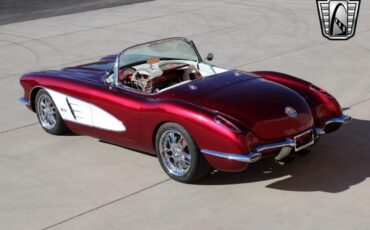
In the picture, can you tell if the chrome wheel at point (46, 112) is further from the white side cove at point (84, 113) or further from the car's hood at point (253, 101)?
the car's hood at point (253, 101)

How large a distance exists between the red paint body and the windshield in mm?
394

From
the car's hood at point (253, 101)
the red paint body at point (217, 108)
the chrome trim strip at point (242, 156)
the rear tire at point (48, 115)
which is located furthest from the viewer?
the rear tire at point (48, 115)

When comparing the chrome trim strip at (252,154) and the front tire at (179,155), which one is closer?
the chrome trim strip at (252,154)

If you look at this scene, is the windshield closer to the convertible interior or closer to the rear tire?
the convertible interior

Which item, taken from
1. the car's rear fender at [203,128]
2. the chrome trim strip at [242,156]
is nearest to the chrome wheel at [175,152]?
the car's rear fender at [203,128]

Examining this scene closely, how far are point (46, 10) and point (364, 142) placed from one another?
12.3 m

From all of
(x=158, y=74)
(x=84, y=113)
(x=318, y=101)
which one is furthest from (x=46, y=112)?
(x=318, y=101)

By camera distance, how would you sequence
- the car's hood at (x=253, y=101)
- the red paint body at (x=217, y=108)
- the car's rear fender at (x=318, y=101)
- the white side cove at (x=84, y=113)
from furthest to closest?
1. the white side cove at (x=84, y=113)
2. the car's rear fender at (x=318, y=101)
3. the car's hood at (x=253, y=101)
4. the red paint body at (x=217, y=108)

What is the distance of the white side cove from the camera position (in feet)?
24.6

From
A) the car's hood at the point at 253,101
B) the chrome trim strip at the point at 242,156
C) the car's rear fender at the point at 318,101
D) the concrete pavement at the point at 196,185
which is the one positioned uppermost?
the car's hood at the point at 253,101

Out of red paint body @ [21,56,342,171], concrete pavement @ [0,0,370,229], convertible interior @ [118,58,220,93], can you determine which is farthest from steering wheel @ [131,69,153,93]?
concrete pavement @ [0,0,370,229]

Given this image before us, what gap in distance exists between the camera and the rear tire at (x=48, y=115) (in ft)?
27.3

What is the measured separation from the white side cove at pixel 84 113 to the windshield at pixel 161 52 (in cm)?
60

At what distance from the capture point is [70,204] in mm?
6473
